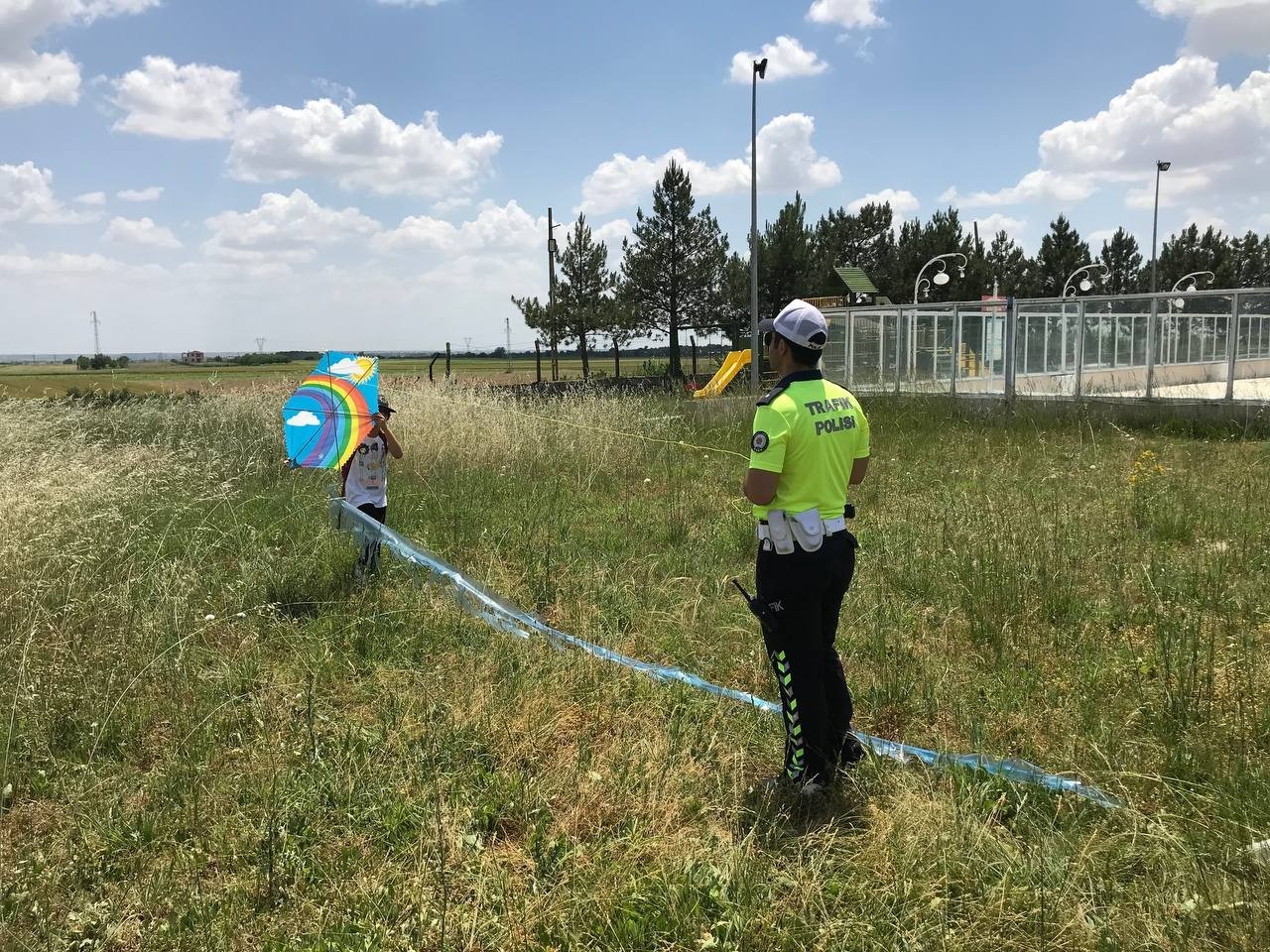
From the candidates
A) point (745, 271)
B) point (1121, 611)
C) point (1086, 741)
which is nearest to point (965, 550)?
point (1121, 611)

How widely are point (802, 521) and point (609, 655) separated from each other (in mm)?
1695

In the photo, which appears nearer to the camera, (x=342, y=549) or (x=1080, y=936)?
(x=1080, y=936)

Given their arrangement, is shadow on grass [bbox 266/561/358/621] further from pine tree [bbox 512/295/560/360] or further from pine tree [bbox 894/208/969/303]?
pine tree [bbox 894/208/969/303]

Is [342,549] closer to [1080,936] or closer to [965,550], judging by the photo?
[965,550]

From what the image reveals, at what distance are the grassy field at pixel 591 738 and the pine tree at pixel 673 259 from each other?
103 feet

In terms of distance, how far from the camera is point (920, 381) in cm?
1680

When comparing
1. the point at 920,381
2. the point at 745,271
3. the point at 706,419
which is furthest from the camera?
the point at 745,271

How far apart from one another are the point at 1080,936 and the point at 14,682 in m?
4.44

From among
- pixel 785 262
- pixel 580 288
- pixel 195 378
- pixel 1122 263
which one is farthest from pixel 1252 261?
pixel 195 378

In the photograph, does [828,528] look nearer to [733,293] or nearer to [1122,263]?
[733,293]

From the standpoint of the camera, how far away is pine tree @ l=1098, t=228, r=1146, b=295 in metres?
55.9

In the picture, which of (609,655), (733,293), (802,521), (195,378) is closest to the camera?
(802,521)

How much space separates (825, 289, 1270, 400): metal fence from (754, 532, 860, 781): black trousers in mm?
13145

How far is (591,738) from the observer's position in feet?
11.5
